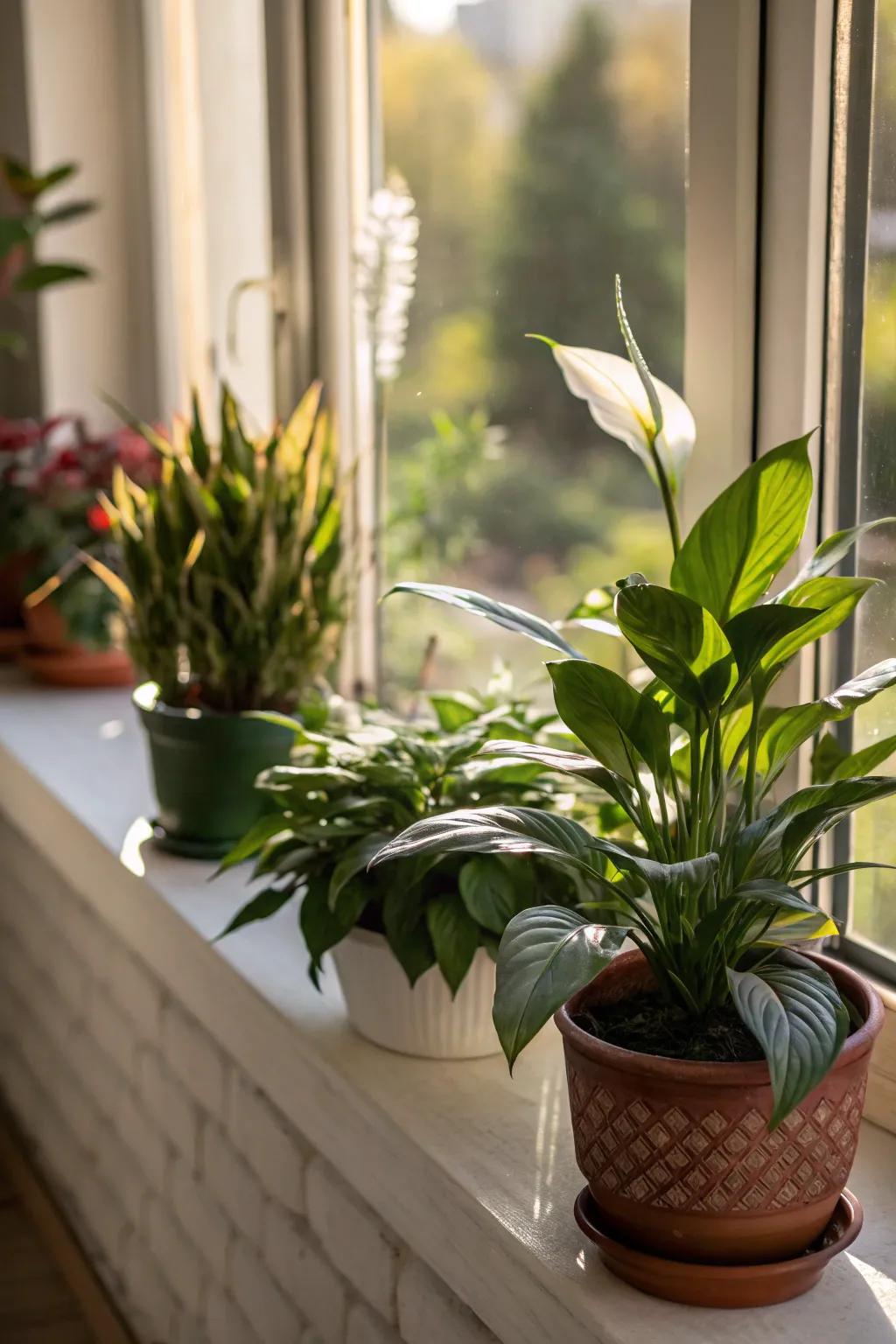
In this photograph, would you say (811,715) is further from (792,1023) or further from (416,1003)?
(416,1003)

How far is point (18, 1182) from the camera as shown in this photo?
89.4 inches

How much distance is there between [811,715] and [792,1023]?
199 millimetres

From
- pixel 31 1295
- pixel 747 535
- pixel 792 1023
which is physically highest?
pixel 747 535

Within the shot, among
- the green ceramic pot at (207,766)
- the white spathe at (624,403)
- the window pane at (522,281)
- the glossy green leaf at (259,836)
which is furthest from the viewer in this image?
the green ceramic pot at (207,766)

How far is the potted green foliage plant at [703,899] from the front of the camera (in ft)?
2.43

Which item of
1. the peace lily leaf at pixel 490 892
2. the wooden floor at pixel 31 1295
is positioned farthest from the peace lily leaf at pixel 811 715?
the wooden floor at pixel 31 1295

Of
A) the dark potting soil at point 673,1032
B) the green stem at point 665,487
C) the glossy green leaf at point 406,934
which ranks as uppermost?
the green stem at point 665,487

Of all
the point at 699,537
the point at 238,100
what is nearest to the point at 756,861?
the point at 699,537

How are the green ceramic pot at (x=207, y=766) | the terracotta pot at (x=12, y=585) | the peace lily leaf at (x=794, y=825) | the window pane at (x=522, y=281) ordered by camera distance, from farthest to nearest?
1. the terracotta pot at (x=12, y=585)
2. the green ceramic pot at (x=207, y=766)
3. the window pane at (x=522, y=281)
4. the peace lily leaf at (x=794, y=825)

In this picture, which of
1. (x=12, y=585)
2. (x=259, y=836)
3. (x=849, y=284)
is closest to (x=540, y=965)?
(x=259, y=836)

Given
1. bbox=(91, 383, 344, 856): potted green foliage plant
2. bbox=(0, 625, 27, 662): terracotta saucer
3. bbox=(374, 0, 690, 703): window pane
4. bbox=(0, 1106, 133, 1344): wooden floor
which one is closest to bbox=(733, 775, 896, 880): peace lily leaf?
bbox=(374, 0, 690, 703): window pane

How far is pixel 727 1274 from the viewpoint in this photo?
79 cm

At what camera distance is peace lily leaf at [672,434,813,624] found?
77 centimetres

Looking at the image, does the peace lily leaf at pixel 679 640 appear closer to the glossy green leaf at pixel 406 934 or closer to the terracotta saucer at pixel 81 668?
the glossy green leaf at pixel 406 934
